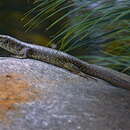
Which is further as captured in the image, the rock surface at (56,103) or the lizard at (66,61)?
the lizard at (66,61)

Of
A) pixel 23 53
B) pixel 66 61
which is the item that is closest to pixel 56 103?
pixel 66 61

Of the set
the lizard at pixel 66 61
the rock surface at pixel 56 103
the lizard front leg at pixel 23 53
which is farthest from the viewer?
the lizard front leg at pixel 23 53

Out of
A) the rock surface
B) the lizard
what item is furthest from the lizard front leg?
the rock surface

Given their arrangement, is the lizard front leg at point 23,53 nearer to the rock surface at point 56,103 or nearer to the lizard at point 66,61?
the lizard at point 66,61

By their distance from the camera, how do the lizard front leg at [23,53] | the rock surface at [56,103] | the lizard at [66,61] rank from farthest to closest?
the lizard front leg at [23,53], the lizard at [66,61], the rock surface at [56,103]

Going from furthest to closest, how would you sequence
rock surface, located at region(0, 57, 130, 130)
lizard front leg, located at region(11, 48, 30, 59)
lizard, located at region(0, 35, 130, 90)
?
lizard front leg, located at region(11, 48, 30, 59) < lizard, located at region(0, 35, 130, 90) < rock surface, located at region(0, 57, 130, 130)

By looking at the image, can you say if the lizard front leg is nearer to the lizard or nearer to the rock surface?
the lizard

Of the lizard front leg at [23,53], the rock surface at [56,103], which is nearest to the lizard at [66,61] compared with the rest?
the lizard front leg at [23,53]
